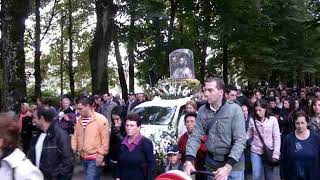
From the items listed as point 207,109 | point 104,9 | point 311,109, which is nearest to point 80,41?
point 104,9

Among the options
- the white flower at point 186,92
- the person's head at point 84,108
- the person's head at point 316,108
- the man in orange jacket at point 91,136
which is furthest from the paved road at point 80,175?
the person's head at point 316,108

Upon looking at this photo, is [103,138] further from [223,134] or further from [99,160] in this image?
[223,134]

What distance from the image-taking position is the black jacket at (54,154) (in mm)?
6492

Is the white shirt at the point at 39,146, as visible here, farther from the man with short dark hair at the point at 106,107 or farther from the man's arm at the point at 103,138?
the man with short dark hair at the point at 106,107

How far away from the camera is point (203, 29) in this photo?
94.4ft

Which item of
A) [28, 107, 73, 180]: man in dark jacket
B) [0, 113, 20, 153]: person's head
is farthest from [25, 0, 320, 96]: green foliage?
[0, 113, 20, 153]: person's head

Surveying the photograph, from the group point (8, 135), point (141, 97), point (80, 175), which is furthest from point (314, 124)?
point (141, 97)

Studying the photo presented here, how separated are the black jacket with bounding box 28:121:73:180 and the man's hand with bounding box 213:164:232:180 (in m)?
2.26

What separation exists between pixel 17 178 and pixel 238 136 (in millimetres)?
2558

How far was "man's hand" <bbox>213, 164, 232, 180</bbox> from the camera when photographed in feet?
17.0

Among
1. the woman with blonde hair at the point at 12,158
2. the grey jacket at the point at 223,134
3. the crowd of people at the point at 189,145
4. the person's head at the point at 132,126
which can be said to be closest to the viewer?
the woman with blonde hair at the point at 12,158

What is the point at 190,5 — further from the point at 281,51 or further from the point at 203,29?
the point at 281,51

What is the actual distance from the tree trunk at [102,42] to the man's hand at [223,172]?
1812 cm

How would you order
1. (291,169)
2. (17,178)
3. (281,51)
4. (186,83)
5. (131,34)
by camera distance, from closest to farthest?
1. (17,178)
2. (291,169)
3. (186,83)
4. (131,34)
5. (281,51)
